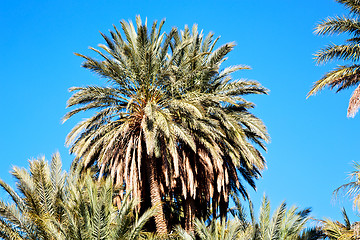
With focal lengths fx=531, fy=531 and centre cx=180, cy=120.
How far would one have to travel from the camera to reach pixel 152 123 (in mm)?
22453

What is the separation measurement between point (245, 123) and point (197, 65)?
3651 millimetres

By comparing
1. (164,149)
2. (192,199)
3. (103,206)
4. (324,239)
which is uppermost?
(164,149)

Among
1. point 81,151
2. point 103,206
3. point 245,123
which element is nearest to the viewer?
point 103,206

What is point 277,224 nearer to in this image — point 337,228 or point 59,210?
point 337,228

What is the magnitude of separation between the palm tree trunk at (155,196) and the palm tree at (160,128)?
4 cm

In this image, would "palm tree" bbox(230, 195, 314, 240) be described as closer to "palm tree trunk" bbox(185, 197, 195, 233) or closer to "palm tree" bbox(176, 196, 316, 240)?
"palm tree" bbox(176, 196, 316, 240)

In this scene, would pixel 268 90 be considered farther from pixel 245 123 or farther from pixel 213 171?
pixel 213 171

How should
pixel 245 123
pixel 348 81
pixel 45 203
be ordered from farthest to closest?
pixel 245 123 < pixel 348 81 < pixel 45 203

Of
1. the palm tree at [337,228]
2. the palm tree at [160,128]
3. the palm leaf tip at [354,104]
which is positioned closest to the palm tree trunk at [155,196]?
the palm tree at [160,128]

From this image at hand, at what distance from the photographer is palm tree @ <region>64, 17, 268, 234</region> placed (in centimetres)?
2322

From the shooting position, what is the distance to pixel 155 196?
23.3 m

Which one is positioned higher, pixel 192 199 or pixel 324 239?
pixel 192 199

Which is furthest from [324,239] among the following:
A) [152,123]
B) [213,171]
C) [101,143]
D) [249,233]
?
[101,143]

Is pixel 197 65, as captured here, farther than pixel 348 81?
Yes
